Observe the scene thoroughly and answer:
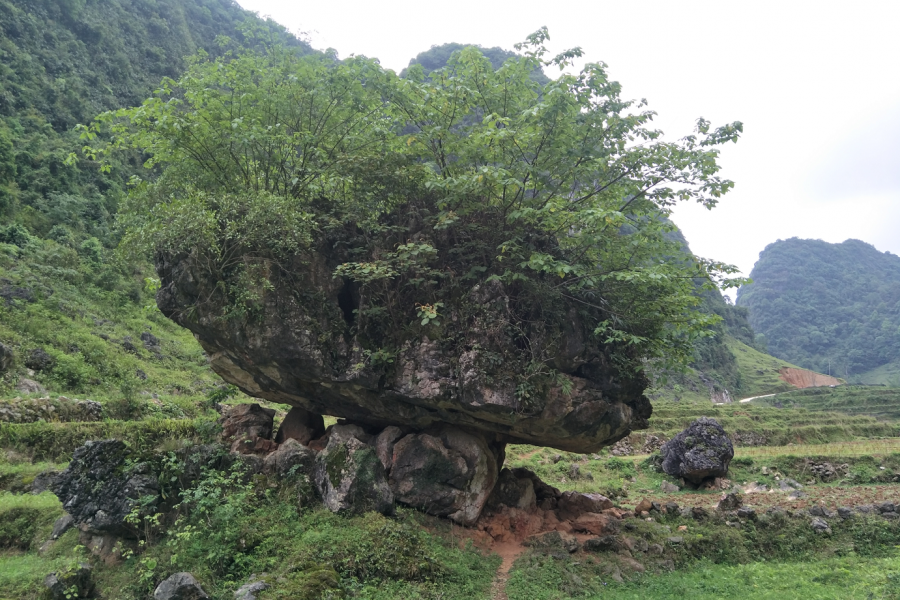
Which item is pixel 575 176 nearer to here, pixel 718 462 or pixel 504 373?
pixel 504 373

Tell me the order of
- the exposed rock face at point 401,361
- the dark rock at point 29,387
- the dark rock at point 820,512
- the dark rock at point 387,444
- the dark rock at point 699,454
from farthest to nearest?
the dark rock at point 699,454
the dark rock at point 29,387
the dark rock at point 820,512
the dark rock at point 387,444
the exposed rock face at point 401,361

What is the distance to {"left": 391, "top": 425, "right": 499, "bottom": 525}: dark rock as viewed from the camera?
413 inches

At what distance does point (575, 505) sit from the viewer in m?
13.4

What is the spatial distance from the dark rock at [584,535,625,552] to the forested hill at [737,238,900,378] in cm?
9885

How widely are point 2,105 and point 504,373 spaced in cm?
3883

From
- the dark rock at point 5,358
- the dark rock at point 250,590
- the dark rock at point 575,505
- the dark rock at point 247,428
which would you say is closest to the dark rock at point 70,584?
the dark rock at point 250,590

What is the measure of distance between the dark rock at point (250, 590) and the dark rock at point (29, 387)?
42.3 feet

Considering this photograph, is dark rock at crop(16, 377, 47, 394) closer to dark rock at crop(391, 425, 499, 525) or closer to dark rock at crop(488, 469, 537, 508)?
dark rock at crop(391, 425, 499, 525)

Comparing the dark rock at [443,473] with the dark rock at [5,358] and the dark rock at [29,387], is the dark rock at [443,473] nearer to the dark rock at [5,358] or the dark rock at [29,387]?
the dark rock at [29,387]

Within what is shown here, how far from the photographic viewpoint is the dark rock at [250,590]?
699cm

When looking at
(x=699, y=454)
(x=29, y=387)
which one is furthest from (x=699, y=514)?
(x=29, y=387)

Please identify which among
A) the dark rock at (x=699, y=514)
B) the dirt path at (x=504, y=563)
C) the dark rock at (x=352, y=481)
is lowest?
the dirt path at (x=504, y=563)

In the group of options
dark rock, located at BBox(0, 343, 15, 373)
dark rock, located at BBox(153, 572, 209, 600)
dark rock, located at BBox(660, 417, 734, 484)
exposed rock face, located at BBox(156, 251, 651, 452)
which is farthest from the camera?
dark rock, located at BBox(660, 417, 734, 484)

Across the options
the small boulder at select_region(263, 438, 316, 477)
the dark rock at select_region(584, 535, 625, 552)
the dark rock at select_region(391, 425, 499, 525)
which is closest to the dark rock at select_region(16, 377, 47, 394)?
the small boulder at select_region(263, 438, 316, 477)
